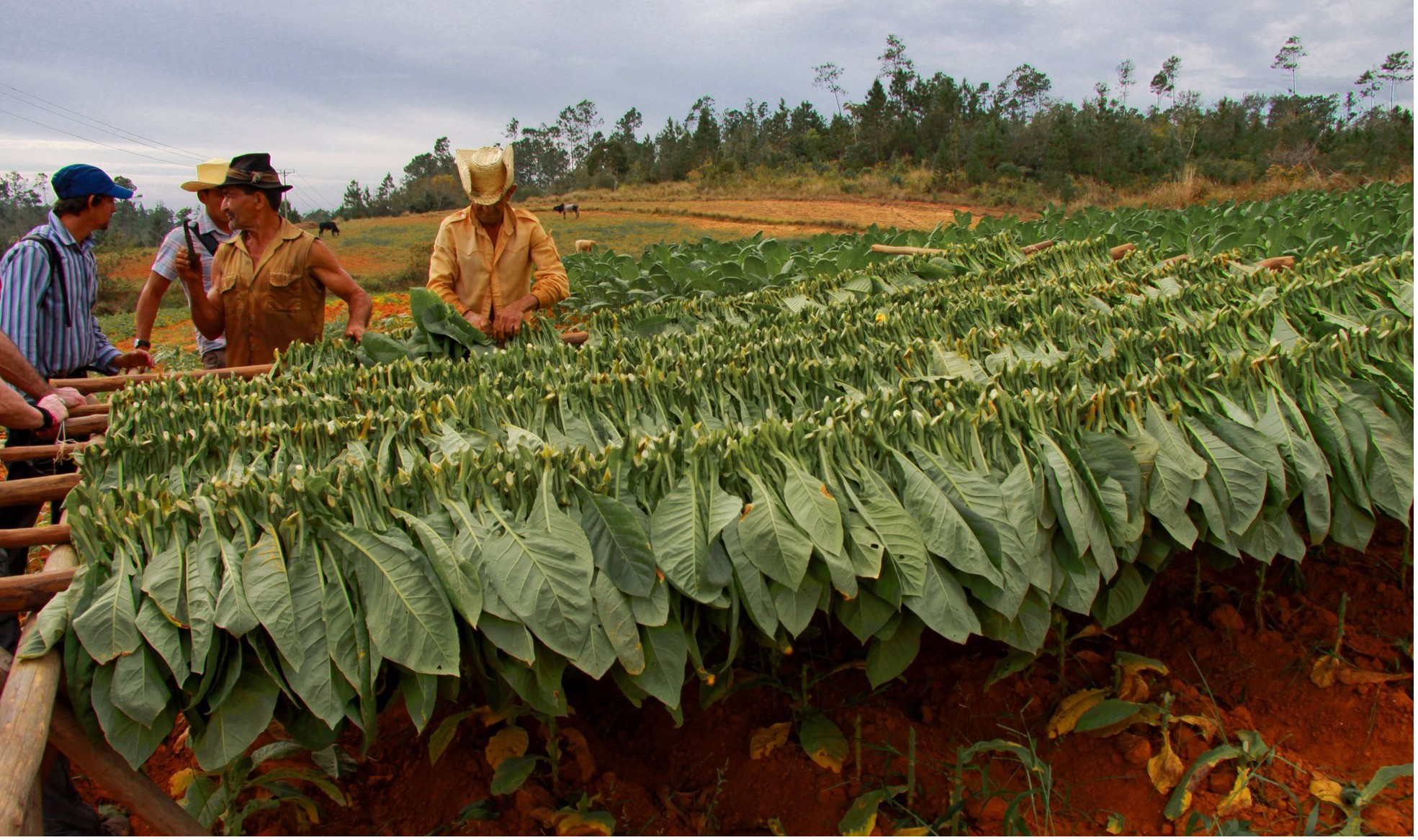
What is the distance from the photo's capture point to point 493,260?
4262mm

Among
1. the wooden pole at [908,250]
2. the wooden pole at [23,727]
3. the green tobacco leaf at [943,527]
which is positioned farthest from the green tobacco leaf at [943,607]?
the wooden pole at [908,250]

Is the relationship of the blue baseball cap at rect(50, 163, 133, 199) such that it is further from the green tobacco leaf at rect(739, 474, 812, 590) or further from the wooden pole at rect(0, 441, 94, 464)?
the green tobacco leaf at rect(739, 474, 812, 590)

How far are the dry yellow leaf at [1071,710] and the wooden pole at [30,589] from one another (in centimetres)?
246

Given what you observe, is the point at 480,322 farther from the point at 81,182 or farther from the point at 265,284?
the point at 81,182

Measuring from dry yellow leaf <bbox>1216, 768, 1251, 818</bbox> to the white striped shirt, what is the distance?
4.29 meters

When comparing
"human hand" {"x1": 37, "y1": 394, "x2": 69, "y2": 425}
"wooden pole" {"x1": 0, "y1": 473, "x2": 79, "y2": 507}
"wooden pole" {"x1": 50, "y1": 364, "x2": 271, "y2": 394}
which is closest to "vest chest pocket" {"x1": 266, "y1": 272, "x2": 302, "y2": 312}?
"wooden pole" {"x1": 50, "y1": 364, "x2": 271, "y2": 394}

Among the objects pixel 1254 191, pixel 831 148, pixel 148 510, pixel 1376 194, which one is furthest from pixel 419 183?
pixel 148 510

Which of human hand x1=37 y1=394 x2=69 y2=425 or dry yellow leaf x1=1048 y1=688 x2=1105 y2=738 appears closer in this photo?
dry yellow leaf x1=1048 y1=688 x2=1105 y2=738

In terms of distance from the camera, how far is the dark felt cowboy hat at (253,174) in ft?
11.4

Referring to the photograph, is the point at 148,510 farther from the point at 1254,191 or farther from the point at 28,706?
the point at 1254,191

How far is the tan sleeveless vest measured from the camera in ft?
12.3

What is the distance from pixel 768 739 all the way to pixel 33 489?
208cm

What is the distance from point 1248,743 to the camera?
7.32 ft

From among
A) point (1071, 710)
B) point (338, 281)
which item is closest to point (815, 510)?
point (1071, 710)
